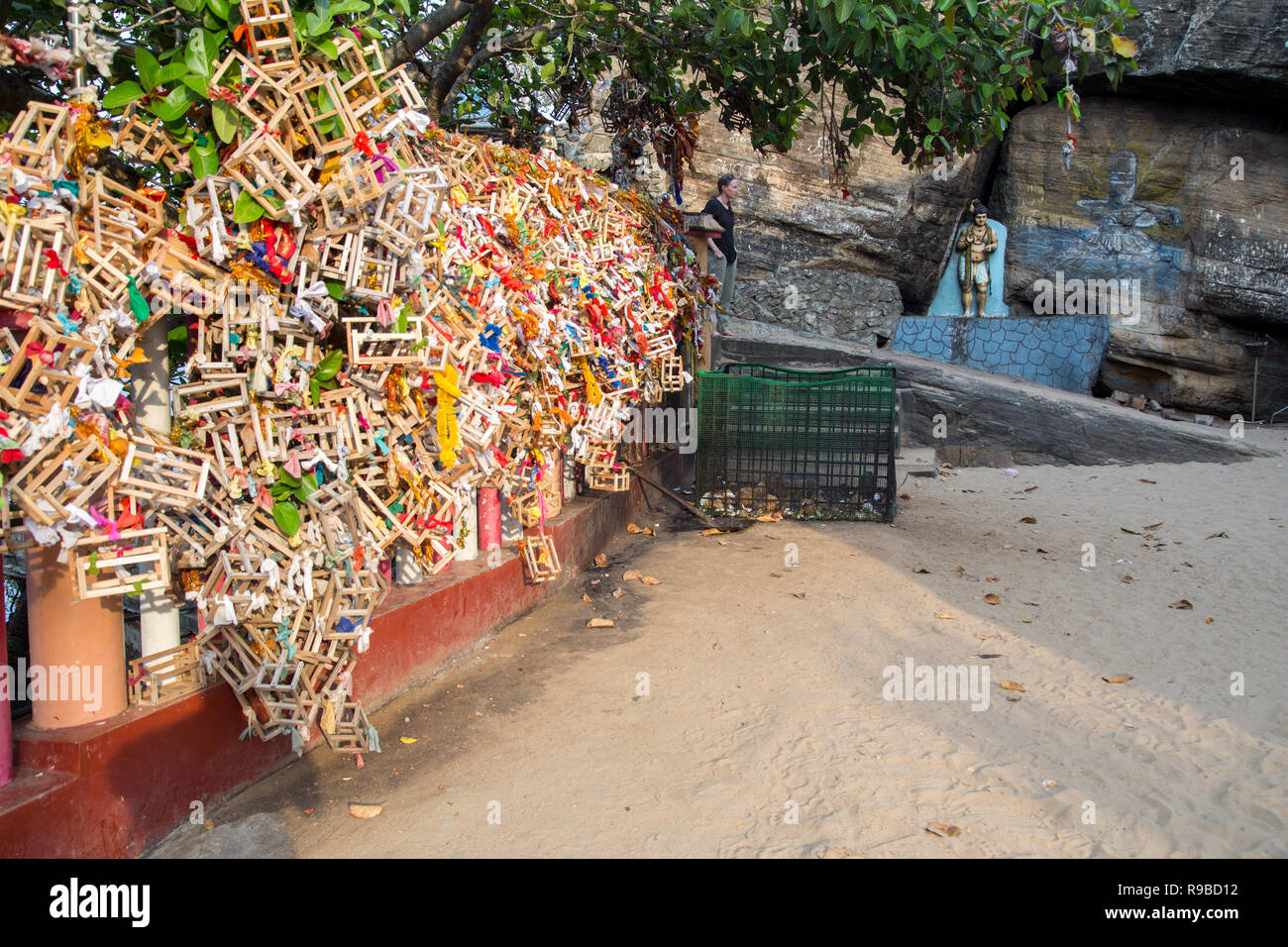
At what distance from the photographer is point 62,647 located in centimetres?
255

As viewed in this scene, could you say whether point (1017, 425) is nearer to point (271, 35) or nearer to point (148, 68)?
point (271, 35)

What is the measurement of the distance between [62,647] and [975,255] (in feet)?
54.6

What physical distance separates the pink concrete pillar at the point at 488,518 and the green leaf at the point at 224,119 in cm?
237

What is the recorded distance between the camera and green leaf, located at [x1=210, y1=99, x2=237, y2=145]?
253 cm

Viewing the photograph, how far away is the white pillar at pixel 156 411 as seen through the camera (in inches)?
108

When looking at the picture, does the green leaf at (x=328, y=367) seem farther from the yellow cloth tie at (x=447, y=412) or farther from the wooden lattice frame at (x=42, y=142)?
the wooden lattice frame at (x=42, y=142)

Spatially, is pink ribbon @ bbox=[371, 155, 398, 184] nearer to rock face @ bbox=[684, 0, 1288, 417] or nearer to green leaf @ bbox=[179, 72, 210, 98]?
green leaf @ bbox=[179, 72, 210, 98]

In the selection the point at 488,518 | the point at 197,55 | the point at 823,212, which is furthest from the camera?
the point at 823,212

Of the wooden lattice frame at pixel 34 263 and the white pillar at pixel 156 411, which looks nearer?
the wooden lattice frame at pixel 34 263

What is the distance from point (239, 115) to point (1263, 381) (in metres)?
17.3

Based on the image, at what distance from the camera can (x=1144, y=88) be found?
50.9 feet

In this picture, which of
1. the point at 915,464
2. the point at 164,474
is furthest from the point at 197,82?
the point at 915,464

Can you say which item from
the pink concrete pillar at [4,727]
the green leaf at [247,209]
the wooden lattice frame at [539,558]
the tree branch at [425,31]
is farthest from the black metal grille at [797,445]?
the pink concrete pillar at [4,727]

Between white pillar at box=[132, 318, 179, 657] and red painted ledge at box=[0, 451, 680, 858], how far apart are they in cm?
23
